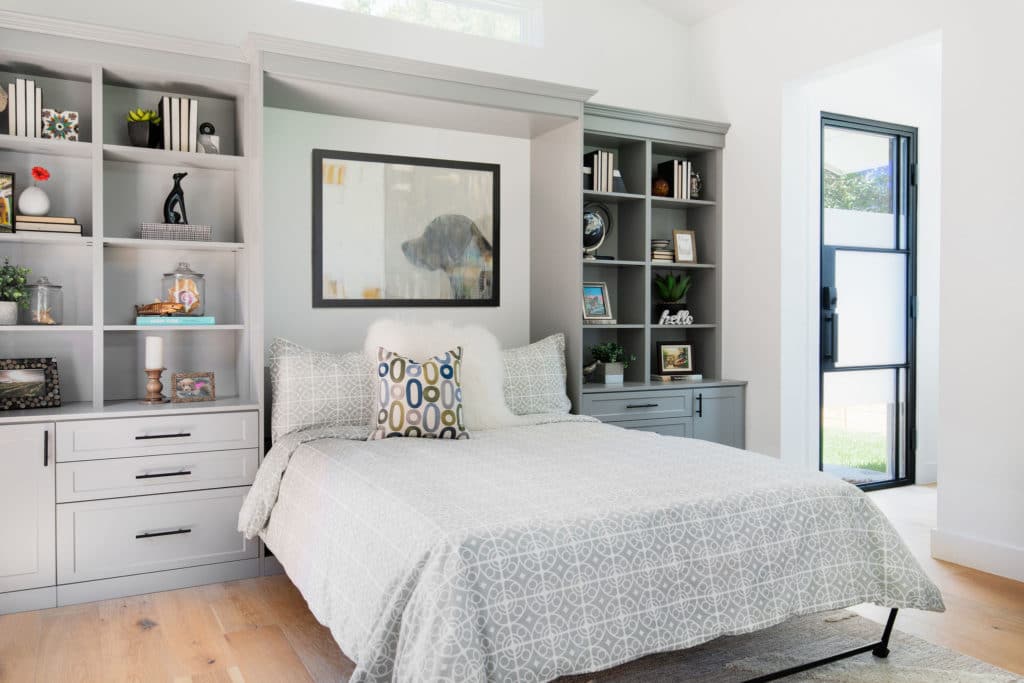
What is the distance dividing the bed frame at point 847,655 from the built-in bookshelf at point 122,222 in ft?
7.59

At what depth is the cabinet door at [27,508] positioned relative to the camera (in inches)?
115

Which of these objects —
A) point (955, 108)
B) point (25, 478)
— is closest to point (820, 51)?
point (955, 108)

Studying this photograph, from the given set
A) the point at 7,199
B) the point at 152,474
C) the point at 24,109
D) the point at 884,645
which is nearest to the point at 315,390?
the point at 152,474

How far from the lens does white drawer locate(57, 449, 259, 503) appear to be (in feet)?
9.97

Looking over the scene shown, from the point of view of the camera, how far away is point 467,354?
348cm

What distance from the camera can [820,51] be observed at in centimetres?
416

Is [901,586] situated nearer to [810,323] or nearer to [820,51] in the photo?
[810,323]

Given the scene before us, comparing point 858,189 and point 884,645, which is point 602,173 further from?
point 884,645

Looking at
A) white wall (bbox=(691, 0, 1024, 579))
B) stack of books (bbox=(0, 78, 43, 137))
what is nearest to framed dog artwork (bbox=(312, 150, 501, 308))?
stack of books (bbox=(0, 78, 43, 137))

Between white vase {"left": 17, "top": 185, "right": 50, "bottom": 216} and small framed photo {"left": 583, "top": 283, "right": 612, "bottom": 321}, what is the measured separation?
8.84 feet

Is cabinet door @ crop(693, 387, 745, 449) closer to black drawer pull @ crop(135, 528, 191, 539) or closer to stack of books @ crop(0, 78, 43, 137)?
black drawer pull @ crop(135, 528, 191, 539)

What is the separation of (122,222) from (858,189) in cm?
421

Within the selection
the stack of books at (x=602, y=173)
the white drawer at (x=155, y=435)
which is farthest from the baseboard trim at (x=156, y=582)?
the stack of books at (x=602, y=173)

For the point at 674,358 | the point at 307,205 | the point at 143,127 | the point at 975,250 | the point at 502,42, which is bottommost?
the point at 674,358
